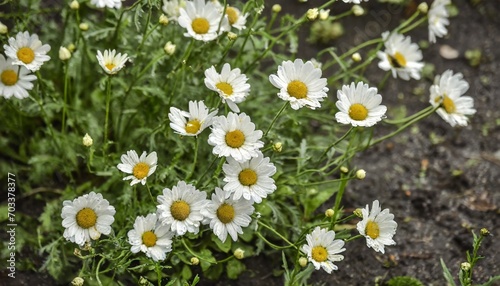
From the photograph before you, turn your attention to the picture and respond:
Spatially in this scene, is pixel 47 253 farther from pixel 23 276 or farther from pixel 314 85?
pixel 314 85

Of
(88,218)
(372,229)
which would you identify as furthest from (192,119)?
(372,229)

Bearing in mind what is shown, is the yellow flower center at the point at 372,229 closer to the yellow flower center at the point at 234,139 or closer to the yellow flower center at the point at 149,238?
the yellow flower center at the point at 234,139

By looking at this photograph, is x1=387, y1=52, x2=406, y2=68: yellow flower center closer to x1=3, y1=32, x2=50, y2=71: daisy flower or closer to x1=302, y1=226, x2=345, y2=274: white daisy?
x1=302, y1=226, x2=345, y2=274: white daisy

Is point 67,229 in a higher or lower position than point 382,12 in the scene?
higher

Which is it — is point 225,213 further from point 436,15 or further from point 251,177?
point 436,15

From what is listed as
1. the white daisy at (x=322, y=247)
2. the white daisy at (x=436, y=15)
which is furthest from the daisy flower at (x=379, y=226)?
the white daisy at (x=436, y=15)

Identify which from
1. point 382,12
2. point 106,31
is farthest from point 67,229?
point 382,12

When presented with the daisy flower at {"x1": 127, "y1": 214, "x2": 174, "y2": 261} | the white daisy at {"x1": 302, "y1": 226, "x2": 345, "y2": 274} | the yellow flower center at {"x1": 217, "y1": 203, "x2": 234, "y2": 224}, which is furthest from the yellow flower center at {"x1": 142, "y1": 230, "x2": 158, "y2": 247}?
the white daisy at {"x1": 302, "y1": 226, "x2": 345, "y2": 274}
